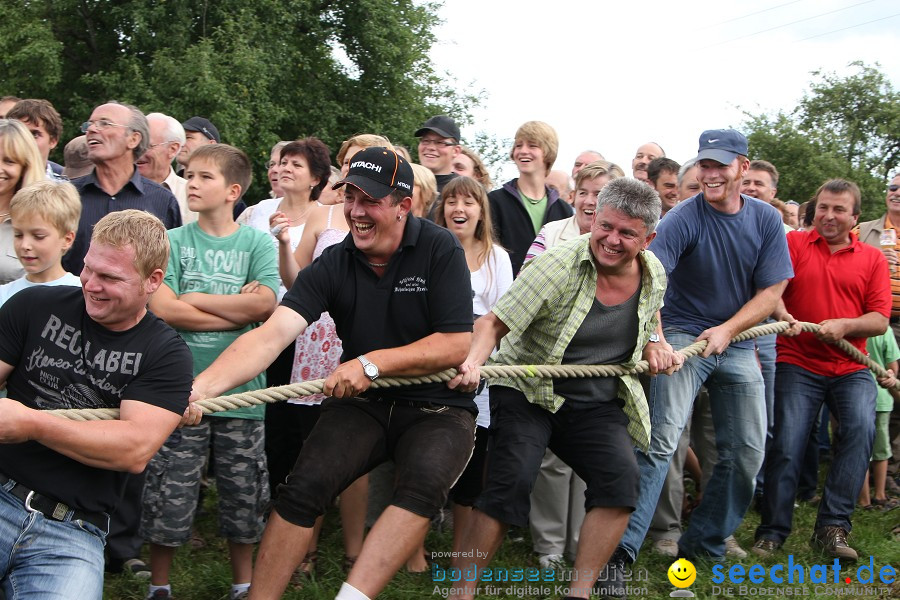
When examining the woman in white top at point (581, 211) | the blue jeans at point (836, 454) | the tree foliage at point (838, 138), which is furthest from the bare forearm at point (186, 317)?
the tree foliage at point (838, 138)

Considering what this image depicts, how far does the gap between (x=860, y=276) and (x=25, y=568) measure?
567 centimetres

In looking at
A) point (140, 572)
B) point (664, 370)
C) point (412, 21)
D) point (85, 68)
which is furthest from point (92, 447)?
point (412, 21)

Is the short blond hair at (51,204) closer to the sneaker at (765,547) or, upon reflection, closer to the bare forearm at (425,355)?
the bare forearm at (425,355)

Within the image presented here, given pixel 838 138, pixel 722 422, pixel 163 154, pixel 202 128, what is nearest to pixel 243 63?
pixel 202 128

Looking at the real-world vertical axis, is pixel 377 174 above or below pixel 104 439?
→ above

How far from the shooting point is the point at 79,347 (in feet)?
11.3

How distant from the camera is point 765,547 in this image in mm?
6336

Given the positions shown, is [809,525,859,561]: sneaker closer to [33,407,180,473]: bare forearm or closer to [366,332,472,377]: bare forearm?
[366,332,472,377]: bare forearm

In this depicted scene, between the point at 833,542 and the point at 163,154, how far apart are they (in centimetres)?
550

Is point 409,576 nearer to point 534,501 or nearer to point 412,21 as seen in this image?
point 534,501

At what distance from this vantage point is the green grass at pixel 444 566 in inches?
197

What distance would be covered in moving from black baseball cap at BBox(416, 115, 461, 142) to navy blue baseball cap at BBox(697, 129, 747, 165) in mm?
2059

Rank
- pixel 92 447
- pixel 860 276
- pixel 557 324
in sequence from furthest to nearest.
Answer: pixel 860 276
pixel 557 324
pixel 92 447

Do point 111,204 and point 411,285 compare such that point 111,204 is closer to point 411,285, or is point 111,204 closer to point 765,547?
point 411,285
